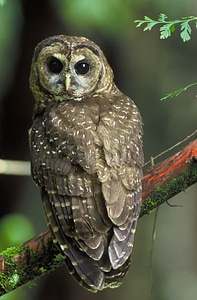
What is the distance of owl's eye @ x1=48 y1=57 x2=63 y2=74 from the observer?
15.6 ft

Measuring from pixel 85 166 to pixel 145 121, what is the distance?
3159 millimetres

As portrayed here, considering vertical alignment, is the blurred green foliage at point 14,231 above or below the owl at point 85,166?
below

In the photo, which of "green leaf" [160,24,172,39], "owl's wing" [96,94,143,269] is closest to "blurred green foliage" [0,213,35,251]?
"owl's wing" [96,94,143,269]

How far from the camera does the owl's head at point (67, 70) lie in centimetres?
471

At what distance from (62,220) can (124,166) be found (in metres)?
0.40

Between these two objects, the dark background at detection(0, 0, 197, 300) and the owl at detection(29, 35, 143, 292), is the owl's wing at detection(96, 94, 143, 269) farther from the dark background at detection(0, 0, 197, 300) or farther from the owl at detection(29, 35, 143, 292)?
the dark background at detection(0, 0, 197, 300)

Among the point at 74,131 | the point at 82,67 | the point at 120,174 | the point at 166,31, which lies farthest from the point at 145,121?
the point at 166,31

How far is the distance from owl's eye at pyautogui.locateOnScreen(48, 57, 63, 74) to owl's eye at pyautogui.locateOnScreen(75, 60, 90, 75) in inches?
3.5

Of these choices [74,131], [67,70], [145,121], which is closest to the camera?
[74,131]

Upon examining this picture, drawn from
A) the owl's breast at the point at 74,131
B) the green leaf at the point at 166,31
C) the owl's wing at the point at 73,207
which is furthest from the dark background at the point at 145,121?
the green leaf at the point at 166,31

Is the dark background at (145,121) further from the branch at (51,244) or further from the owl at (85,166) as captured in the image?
the branch at (51,244)

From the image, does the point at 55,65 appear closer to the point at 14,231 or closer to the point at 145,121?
the point at 14,231

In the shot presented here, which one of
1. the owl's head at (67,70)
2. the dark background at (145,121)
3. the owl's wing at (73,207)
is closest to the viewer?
the owl's wing at (73,207)

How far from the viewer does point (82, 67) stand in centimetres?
481
